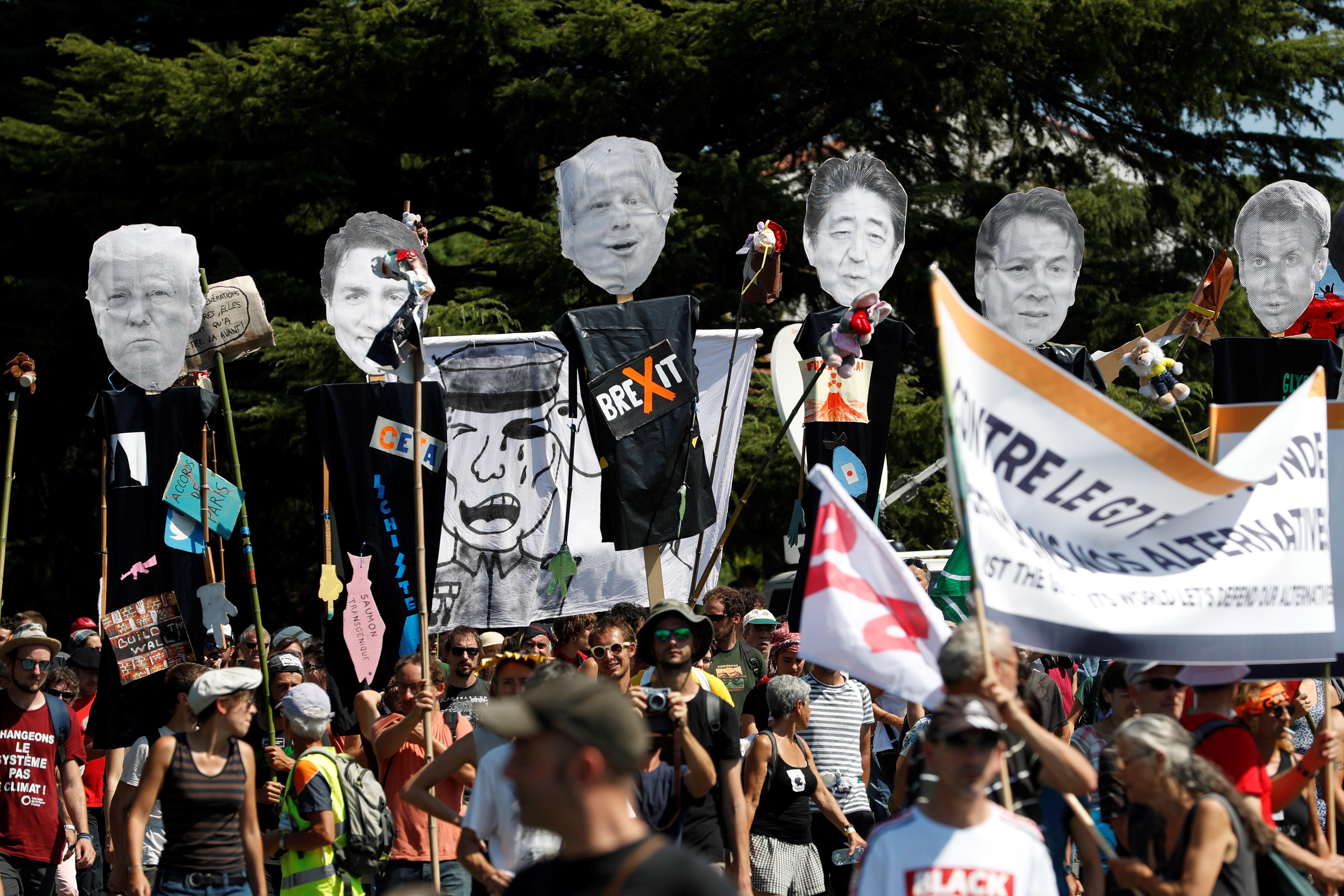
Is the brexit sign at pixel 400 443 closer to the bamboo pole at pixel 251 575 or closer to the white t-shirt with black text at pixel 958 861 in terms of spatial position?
the bamboo pole at pixel 251 575

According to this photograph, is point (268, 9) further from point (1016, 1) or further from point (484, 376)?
point (484, 376)

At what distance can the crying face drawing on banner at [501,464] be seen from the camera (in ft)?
32.4

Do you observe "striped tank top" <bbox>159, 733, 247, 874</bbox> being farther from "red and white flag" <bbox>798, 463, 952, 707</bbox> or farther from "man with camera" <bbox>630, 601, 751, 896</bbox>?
"red and white flag" <bbox>798, 463, 952, 707</bbox>

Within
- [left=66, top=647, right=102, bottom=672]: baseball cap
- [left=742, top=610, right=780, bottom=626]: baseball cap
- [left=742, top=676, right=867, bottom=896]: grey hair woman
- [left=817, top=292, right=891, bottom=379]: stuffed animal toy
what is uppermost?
[left=817, top=292, right=891, bottom=379]: stuffed animal toy

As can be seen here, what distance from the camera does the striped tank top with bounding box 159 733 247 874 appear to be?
554 centimetres

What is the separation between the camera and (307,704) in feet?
19.5

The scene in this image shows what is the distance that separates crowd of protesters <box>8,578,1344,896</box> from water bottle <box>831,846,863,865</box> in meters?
0.01

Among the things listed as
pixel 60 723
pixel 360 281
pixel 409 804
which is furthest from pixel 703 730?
pixel 360 281

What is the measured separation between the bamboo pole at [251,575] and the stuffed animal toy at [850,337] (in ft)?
10.1

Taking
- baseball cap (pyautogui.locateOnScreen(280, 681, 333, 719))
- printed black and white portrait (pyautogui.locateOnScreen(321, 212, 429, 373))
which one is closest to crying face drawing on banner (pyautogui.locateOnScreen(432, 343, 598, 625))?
printed black and white portrait (pyautogui.locateOnScreen(321, 212, 429, 373))

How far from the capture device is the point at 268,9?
19281 millimetres

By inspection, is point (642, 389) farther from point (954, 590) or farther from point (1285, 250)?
point (1285, 250)

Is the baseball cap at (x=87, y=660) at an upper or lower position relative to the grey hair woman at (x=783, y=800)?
upper

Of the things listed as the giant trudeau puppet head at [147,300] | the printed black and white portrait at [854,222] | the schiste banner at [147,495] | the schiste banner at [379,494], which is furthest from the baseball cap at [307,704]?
the printed black and white portrait at [854,222]
